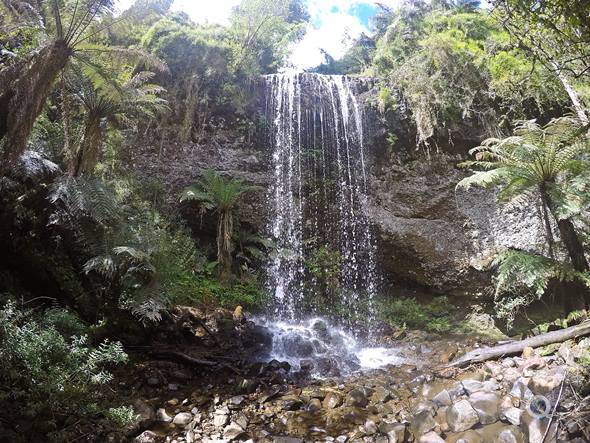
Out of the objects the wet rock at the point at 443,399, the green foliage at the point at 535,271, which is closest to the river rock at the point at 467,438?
the wet rock at the point at 443,399

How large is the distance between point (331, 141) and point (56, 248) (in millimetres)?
6930

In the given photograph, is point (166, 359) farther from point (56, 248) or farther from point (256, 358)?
point (56, 248)

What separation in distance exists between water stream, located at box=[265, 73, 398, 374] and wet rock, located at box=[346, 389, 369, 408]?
3122 millimetres

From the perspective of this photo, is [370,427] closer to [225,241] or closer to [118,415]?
[118,415]

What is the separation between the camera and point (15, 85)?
4.40m

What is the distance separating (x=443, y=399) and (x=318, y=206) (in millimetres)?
6045

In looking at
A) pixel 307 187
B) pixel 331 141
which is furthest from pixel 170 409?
pixel 331 141

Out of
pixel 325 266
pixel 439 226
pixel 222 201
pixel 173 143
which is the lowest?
pixel 325 266

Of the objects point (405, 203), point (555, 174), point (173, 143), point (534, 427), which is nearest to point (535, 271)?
point (555, 174)

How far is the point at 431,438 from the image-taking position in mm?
3354

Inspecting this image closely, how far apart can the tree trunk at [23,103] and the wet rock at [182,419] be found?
3187 millimetres

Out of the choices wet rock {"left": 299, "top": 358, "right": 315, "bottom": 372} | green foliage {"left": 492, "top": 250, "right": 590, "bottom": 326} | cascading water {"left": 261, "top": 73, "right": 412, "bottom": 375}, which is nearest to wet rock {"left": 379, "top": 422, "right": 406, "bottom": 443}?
wet rock {"left": 299, "top": 358, "right": 315, "bottom": 372}

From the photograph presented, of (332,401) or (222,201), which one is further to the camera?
(222,201)

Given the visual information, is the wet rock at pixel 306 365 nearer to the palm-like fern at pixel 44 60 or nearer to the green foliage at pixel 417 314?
the green foliage at pixel 417 314
